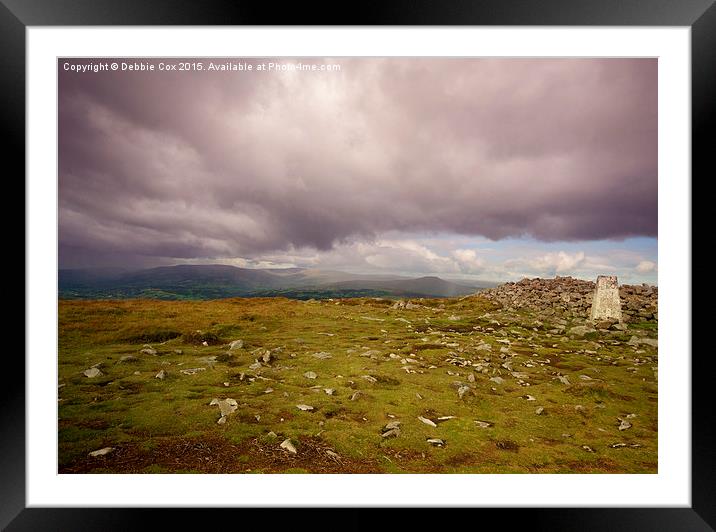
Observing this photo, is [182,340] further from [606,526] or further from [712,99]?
[712,99]

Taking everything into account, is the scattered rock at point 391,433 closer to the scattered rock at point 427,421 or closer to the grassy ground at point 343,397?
the grassy ground at point 343,397

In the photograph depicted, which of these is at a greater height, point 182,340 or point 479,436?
point 182,340

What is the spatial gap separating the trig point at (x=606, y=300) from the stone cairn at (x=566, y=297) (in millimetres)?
62

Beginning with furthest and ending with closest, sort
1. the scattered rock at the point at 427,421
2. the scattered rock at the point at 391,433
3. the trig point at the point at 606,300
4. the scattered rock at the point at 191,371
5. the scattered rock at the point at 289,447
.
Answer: the trig point at the point at 606,300 < the scattered rock at the point at 191,371 < the scattered rock at the point at 427,421 < the scattered rock at the point at 391,433 < the scattered rock at the point at 289,447

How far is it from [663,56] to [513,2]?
2.34m

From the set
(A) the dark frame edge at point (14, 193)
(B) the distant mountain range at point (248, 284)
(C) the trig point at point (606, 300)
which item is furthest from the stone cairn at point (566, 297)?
(A) the dark frame edge at point (14, 193)

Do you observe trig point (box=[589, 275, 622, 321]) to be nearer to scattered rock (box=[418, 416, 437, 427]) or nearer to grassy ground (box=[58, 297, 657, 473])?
grassy ground (box=[58, 297, 657, 473])

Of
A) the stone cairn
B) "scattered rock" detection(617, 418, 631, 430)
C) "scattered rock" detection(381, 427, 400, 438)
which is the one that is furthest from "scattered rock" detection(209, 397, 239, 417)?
the stone cairn

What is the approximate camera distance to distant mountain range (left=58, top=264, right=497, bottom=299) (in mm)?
5277

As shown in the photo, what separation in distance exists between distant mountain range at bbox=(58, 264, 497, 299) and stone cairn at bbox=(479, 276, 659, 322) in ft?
4.30

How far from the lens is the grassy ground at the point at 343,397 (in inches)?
128

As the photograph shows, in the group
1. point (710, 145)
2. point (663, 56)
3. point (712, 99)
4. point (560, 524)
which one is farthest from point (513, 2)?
point (560, 524)

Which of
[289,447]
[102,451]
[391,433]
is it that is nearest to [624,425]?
[391,433]

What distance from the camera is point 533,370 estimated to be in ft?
14.6
